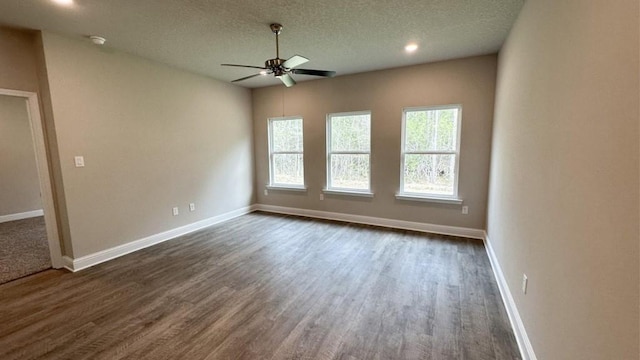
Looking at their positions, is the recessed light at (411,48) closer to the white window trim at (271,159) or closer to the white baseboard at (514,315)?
the white window trim at (271,159)

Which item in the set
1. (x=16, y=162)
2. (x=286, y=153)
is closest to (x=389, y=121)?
(x=286, y=153)

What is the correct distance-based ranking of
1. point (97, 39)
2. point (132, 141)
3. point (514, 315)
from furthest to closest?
point (132, 141)
point (97, 39)
point (514, 315)

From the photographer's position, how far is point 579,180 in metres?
1.21

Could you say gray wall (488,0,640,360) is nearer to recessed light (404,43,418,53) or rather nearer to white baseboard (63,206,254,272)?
recessed light (404,43,418,53)

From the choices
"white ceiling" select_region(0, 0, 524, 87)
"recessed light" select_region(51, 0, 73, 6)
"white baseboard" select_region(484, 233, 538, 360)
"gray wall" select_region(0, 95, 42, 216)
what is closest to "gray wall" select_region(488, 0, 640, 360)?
"white baseboard" select_region(484, 233, 538, 360)

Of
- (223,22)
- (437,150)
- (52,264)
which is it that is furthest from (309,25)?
(52,264)

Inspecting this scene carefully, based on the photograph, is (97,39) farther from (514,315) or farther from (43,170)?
(514,315)

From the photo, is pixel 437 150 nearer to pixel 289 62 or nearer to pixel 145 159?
pixel 289 62

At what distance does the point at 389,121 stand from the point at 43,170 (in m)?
4.59

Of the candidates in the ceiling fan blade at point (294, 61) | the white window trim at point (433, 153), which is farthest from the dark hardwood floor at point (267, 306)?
the ceiling fan blade at point (294, 61)

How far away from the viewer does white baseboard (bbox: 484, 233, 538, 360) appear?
68.0 inches

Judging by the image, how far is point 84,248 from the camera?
3182 millimetres

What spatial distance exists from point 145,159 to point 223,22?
2.29 meters

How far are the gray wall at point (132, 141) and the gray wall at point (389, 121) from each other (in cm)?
119
